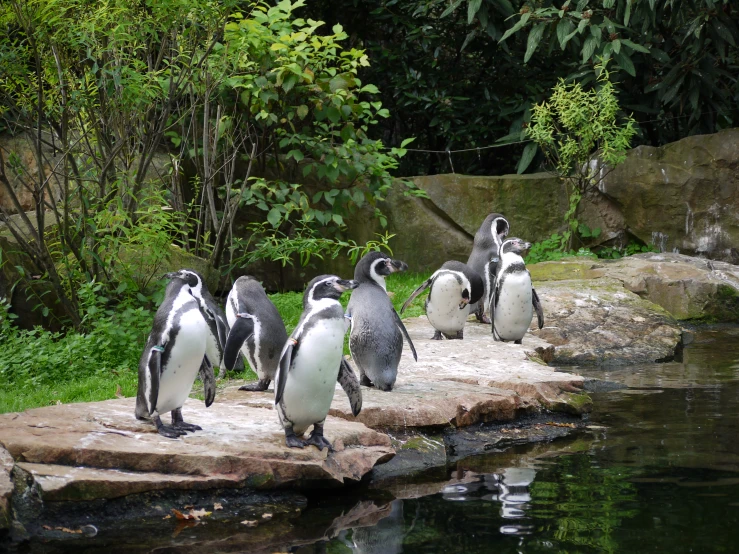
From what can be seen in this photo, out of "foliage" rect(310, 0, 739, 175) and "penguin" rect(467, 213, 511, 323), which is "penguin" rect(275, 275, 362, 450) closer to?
"penguin" rect(467, 213, 511, 323)

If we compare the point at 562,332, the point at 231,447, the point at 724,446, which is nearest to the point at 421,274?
the point at 562,332

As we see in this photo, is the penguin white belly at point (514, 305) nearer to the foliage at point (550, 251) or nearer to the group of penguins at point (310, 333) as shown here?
the group of penguins at point (310, 333)

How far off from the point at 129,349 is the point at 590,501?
→ 419 centimetres

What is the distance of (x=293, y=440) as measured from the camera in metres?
4.48

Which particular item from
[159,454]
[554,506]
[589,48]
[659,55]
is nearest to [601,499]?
[554,506]

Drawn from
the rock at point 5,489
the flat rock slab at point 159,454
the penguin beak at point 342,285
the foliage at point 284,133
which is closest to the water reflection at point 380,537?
the flat rock slab at point 159,454

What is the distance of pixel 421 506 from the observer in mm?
4281

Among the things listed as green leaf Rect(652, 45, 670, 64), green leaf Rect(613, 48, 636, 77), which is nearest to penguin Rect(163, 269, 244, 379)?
green leaf Rect(613, 48, 636, 77)

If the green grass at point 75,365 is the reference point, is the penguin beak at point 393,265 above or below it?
above

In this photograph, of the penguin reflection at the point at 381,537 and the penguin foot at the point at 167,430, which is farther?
the penguin foot at the point at 167,430

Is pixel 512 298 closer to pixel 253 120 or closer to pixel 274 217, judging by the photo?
pixel 274 217

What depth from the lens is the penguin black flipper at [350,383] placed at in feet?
15.4

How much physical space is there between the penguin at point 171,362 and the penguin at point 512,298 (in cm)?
364

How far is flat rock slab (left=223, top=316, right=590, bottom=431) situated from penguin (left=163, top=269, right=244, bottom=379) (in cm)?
33
